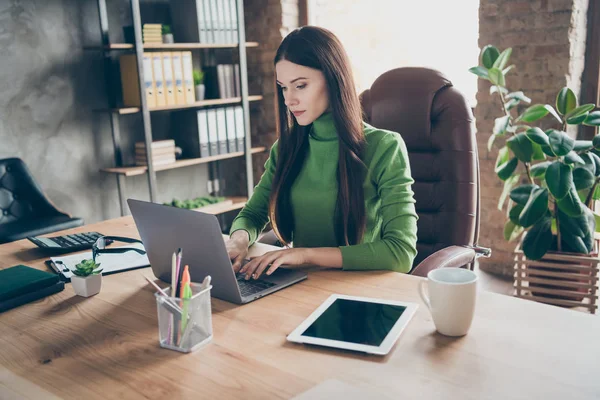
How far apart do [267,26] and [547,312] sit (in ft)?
11.3

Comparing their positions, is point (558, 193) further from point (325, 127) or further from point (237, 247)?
point (237, 247)

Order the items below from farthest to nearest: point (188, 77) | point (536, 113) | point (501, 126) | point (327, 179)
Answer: point (188, 77), point (501, 126), point (536, 113), point (327, 179)

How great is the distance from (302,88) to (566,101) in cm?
144

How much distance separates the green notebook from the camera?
1.22 meters

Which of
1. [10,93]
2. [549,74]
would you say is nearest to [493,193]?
[549,74]

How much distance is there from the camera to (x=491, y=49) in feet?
8.95

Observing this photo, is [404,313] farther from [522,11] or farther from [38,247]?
[522,11]

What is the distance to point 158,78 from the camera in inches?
135

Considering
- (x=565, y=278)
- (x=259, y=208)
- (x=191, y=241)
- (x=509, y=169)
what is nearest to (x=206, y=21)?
(x=509, y=169)

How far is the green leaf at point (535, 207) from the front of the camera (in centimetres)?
230

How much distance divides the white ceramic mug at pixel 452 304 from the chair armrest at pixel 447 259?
0.47 meters

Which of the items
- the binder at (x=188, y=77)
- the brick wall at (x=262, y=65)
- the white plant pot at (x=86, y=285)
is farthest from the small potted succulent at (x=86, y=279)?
the brick wall at (x=262, y=65)

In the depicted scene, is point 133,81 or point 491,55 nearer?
point 491,55

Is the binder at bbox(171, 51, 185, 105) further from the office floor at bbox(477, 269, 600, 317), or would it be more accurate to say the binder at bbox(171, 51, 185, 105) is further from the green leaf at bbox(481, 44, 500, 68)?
the office floor at bbox(477, 269, 600, 317)
